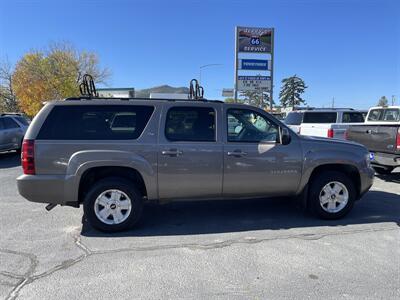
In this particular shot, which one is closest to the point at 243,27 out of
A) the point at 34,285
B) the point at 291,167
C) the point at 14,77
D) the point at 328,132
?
the point at 328,132

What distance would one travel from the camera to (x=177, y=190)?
192 inches

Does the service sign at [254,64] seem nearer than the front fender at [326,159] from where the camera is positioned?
No

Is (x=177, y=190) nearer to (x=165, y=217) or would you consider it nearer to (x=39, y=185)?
(x=165, y=217)

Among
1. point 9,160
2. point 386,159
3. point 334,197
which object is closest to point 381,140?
point 386,159

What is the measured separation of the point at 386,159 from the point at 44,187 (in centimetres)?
685

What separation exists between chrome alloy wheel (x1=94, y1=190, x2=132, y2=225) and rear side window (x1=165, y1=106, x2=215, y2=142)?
1.07 m

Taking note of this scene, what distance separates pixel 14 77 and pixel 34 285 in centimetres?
5209

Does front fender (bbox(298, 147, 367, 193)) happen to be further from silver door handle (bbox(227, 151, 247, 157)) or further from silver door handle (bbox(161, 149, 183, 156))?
silver door handle (bbox(161, 149, 183, 156))

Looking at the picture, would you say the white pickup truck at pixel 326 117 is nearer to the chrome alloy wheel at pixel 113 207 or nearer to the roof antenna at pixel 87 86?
the roof antenna at pixel 87 86

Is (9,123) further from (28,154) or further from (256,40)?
(256,40)

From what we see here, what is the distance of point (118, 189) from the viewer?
4715 mm

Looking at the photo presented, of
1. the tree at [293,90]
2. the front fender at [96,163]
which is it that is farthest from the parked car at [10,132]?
the tree at [293,90]

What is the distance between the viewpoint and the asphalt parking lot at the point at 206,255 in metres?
3.29

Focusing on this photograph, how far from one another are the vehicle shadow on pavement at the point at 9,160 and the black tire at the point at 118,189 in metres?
7.95
